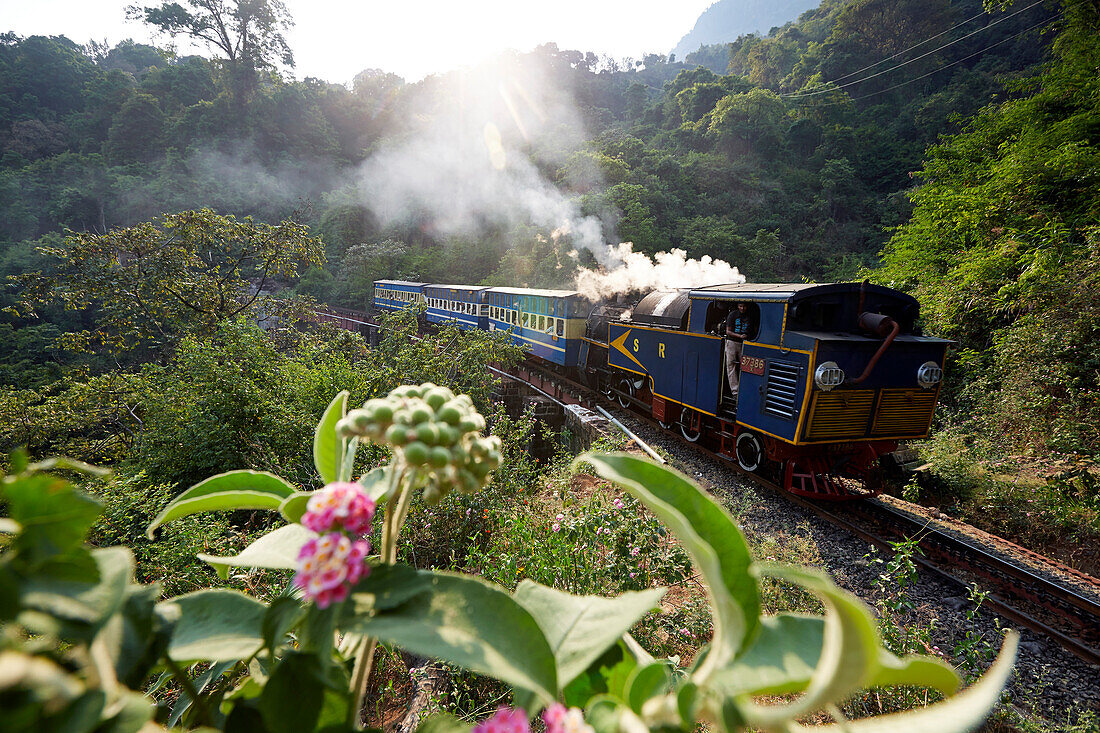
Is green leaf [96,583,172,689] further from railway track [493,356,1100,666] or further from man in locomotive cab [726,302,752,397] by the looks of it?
man in locomotive cab [726,302,752,397]

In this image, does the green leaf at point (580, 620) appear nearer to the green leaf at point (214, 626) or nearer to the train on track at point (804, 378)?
the green leaf at point (214, 626)

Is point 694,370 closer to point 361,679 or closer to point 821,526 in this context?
point 821,526

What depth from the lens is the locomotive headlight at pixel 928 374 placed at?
6.46m

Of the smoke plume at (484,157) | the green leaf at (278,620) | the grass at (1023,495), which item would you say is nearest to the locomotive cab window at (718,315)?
the grass at (1023,495)

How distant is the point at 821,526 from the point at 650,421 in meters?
4.79

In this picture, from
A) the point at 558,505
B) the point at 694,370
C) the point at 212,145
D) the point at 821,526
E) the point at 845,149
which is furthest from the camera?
the point at 212,145

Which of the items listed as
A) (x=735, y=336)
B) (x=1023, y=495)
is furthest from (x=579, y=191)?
(x=1023, y=495)

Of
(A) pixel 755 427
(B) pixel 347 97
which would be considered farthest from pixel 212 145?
(A) pixel 755 427

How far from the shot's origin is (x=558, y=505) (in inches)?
227

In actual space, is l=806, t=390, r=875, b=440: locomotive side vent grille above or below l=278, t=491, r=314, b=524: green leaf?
below

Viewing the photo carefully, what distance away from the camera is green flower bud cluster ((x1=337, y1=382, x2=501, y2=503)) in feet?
2.26

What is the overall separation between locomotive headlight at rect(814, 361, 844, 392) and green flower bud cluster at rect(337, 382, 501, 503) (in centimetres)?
623

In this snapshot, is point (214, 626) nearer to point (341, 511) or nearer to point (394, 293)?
point (341, 511)

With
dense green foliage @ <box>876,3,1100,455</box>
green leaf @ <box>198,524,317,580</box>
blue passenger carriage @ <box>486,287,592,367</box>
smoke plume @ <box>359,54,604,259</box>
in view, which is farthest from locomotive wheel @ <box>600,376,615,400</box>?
smoke plume @ <box>359,54,604,259</box>
